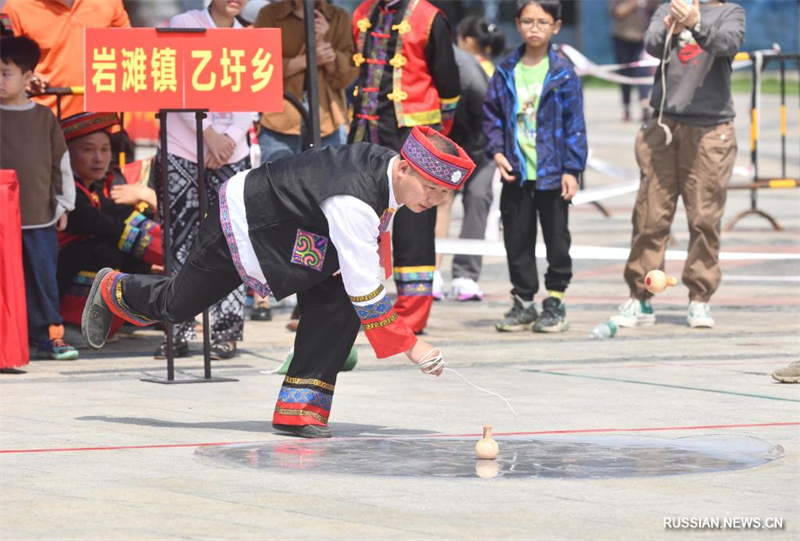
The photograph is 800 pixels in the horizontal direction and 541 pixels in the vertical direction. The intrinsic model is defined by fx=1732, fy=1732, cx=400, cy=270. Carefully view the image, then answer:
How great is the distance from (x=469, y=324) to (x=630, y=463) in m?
4.90

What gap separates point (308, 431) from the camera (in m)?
7.18

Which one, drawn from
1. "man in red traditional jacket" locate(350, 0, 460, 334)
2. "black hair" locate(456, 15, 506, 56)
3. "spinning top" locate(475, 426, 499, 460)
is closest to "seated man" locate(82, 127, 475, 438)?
"spinning top" locate(475, 426, 499, 460)

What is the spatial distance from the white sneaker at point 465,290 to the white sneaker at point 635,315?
1.79 m

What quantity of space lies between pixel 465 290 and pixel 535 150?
220 centimetres

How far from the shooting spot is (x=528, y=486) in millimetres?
6055

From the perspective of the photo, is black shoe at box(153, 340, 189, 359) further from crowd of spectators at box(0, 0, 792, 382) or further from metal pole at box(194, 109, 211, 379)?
metal pole at box(194, 109, 211, 379)

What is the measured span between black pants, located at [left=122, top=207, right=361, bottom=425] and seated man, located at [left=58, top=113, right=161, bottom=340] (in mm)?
3005

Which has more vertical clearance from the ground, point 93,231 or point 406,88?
point 406,88

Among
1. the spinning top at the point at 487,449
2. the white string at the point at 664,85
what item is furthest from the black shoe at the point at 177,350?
the spinning top at the point at 487,449

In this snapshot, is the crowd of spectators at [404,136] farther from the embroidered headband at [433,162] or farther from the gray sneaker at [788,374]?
the embroidered headband at [433,162]

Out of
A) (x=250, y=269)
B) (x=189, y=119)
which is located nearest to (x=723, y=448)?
(x=250, y=269)

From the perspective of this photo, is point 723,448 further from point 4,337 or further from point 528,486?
point 4,337

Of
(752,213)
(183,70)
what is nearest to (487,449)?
(183,70)

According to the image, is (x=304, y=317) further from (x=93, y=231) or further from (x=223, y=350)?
(x=93, y=231)
